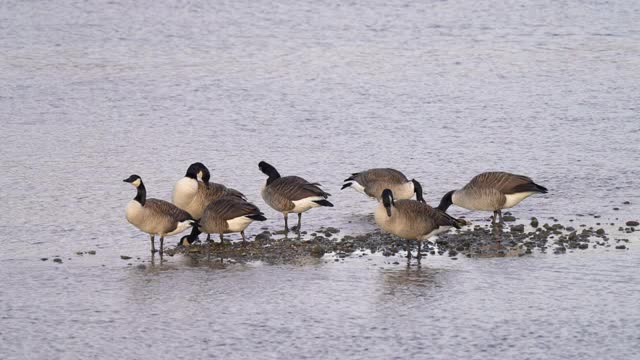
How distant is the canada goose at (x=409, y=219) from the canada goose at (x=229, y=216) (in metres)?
1.19

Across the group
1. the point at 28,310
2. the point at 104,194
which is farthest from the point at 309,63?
the point at 28,310

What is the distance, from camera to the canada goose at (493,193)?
10.8 metres

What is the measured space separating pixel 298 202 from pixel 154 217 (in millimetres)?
1524

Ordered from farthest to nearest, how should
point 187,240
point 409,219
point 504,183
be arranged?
point 504,183 → point 187,240 → point 409,219

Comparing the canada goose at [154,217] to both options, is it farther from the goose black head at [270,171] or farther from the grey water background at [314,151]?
the goose black head at [270,171]

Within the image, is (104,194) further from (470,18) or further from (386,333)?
(470,18)

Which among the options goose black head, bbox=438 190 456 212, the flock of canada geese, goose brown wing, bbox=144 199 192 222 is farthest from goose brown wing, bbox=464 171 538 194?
goose brown wing, bbox=144 199 192 222

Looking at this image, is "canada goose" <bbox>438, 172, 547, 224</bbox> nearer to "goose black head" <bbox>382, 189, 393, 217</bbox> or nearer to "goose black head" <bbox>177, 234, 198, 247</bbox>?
"goose black head" <bbox>382, 189, 393, 217</bbox>

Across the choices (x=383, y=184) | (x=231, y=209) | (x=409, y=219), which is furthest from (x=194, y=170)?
(x=409, y=219)

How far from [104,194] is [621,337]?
6.32 m

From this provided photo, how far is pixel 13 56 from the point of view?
19.0 m

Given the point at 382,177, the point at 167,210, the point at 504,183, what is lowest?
the point at 167,210

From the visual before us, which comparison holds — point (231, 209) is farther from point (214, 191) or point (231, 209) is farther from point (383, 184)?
point (383, 184)

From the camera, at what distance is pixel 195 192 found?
10961mm
